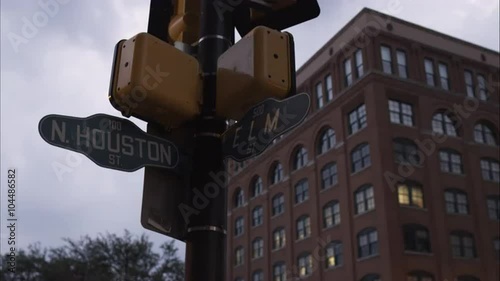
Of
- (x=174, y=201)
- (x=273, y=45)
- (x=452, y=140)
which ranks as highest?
(x=452, y=140)

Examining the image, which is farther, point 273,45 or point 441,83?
point 441,83

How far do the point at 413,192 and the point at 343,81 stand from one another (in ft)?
32.0

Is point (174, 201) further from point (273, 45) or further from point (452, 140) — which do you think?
point (452, 140)

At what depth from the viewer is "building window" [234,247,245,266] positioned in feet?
171

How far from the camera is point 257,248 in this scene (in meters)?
49.7

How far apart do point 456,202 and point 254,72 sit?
124 feet

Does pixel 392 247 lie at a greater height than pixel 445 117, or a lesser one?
lesser

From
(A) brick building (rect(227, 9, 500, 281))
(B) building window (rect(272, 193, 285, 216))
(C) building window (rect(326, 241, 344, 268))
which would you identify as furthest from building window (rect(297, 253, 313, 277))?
(B) building window (rect(272, 193, 285, 216))

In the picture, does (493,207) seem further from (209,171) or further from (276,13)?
(209,171)

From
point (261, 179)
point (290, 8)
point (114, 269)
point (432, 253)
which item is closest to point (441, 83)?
point (432, 253)

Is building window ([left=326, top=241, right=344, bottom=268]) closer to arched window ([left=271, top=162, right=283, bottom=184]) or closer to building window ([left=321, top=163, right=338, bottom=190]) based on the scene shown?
building window ([left=321, top=163, right=338, bottom=190])

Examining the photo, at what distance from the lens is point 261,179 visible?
51281 mm

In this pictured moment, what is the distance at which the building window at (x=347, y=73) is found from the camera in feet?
135

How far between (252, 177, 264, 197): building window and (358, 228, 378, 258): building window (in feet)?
52.8
